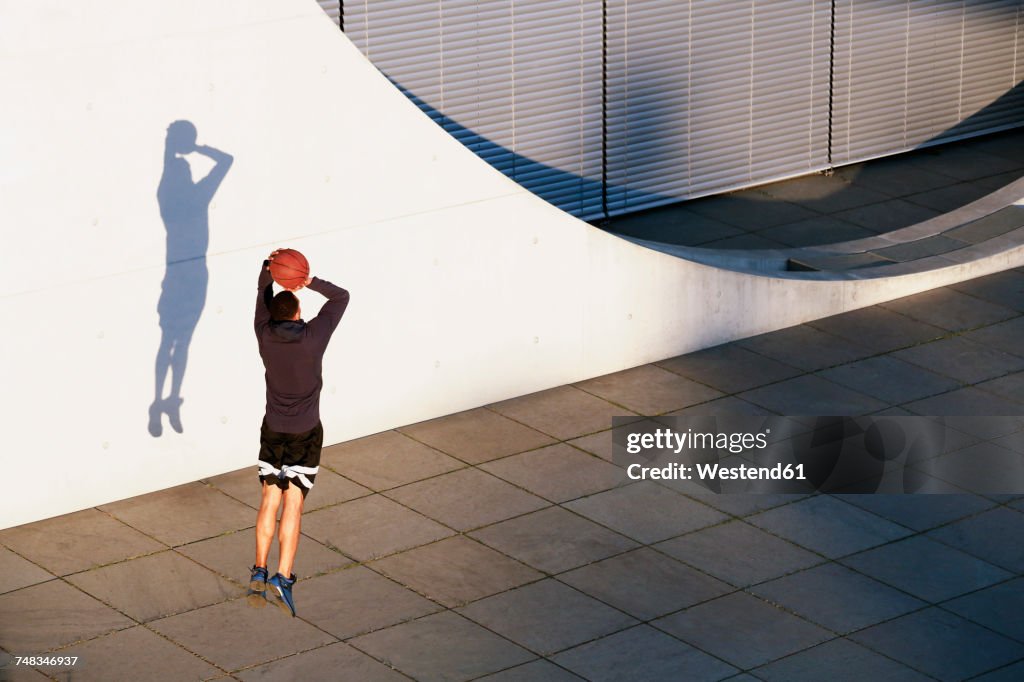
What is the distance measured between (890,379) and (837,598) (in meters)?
3.07

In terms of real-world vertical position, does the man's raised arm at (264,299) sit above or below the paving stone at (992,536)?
above

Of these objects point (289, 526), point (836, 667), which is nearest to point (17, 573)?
point (289, 526)

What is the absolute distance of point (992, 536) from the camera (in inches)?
397

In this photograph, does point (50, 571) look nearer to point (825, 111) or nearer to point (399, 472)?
point (399, 472)

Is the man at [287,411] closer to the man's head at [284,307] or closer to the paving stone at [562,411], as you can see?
the man's head at [284,307]

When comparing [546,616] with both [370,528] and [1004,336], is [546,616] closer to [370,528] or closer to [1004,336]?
[370,528]

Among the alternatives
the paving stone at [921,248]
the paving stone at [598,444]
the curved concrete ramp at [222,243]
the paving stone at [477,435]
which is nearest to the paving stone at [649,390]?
the curved concrete ramp at [222,243]

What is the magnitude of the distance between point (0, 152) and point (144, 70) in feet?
2.95

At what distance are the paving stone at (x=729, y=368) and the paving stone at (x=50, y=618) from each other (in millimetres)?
4579

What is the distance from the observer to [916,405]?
1174 cm

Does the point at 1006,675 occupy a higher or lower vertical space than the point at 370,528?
lower

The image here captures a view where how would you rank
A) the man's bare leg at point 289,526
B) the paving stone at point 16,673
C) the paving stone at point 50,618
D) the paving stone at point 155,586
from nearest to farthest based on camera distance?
the paving stone at point 16,673, the paving stone at point 50,618, the man's bare leg at point 289,526, the paving stone at point 155,586

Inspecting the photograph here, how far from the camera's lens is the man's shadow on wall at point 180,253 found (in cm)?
1005

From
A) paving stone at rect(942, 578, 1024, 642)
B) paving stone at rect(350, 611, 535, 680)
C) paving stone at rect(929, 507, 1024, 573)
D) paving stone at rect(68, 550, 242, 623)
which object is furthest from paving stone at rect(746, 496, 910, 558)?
paving stone at rect(68, 550, 242, 623)
